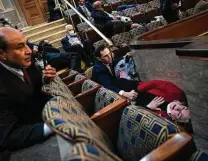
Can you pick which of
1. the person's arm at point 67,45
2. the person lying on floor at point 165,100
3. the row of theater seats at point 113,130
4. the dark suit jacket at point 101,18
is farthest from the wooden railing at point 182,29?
the dark suit jacket at point 101,18

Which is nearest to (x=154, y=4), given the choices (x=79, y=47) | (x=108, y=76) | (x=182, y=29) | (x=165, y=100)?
(x=79, y=47)

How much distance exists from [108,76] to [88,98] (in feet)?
2.90

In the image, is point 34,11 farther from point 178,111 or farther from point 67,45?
point 178,111

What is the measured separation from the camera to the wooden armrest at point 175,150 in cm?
76

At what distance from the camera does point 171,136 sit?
875mm

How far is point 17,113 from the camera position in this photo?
48.1 inches

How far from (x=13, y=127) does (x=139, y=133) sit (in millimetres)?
587

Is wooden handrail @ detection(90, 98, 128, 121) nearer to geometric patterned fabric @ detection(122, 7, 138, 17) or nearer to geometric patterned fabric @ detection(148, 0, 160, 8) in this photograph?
geometric patterned fabric @ detection(122, 7, 138, 17)

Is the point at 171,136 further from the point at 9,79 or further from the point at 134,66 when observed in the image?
the point at 134,66

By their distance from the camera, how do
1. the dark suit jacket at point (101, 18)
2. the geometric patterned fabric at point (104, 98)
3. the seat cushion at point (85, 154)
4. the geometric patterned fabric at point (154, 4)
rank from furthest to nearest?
the geometric patterned fabric at point (154, 4) < the dark suit jacket at point (101, 18) < the geometric patterned fabric at point (104, 98) < the seat cushion at point (85, 154)

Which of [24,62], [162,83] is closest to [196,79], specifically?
[162,83]

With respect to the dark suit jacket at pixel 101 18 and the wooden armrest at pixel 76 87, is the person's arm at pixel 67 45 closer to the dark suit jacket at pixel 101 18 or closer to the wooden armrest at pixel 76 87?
the dark suit jacket at pixel 101 18

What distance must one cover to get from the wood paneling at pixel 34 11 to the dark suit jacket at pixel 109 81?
231 inches

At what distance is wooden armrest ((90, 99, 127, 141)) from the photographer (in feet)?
3.96
